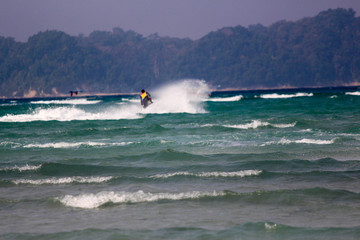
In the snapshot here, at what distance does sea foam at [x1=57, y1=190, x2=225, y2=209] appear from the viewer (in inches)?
390

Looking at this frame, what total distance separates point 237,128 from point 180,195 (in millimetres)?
14560

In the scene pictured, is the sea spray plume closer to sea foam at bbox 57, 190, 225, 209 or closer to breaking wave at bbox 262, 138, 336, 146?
breaking wave at bbox 262, 138, 336, 146

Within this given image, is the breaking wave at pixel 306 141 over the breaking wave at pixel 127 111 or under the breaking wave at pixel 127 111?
under

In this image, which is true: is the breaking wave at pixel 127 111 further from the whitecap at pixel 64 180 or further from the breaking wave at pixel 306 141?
the whitecap at pixel 64 180

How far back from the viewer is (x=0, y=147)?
20.4 metres

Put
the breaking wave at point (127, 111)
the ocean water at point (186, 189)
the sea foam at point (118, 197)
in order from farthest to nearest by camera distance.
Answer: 1. the breaking wave at point (127, 111)
2. the sea foam at point (118, 197)
3. the ocean water at point (186, 189)

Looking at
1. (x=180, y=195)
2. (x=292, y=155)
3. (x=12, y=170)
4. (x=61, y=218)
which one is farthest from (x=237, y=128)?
(x=61, y=218)

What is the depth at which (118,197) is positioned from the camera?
1014 centimetres

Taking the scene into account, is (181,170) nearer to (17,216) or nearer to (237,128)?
(17,216)

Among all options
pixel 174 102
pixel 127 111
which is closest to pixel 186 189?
pixel 127 111

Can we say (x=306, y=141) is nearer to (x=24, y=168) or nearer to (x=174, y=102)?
(x=24, y=168)

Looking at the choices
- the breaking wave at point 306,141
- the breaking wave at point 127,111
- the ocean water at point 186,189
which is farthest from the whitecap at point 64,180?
the breaking wave at point 127,111

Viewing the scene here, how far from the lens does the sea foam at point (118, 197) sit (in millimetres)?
9898

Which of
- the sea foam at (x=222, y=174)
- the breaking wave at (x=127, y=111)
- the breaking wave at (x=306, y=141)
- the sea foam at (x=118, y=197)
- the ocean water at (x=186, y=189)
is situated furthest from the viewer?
the breaking wave at (x=127, y=111)
